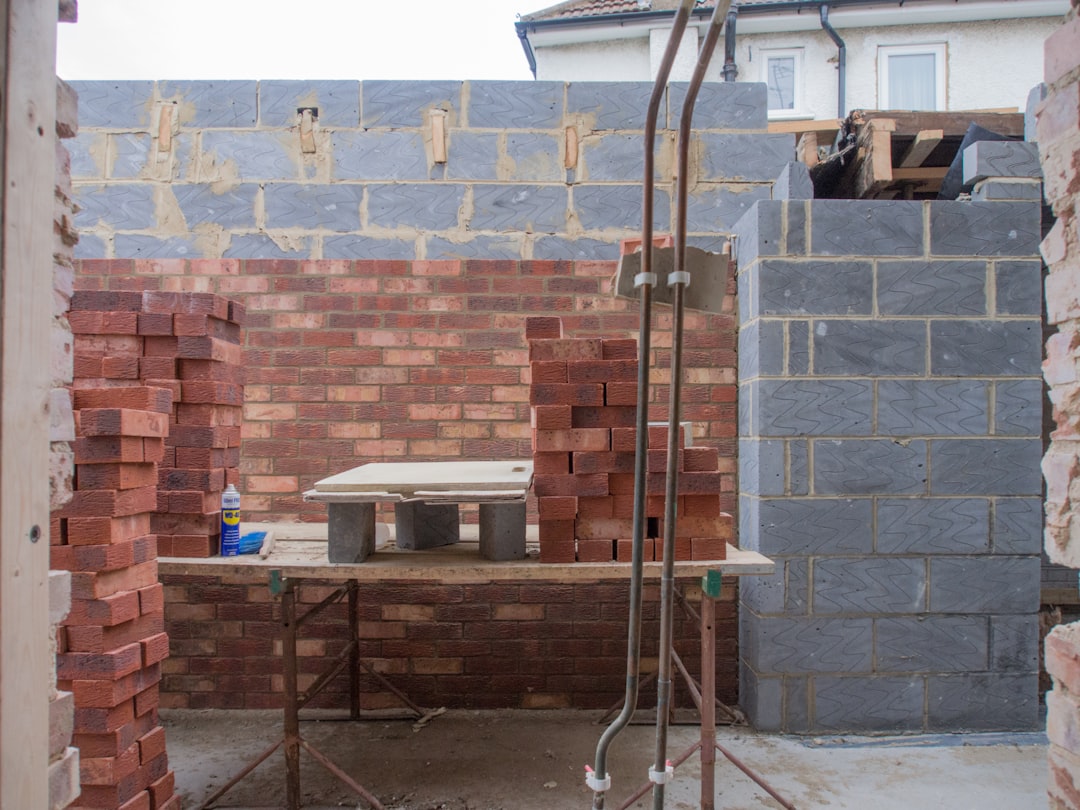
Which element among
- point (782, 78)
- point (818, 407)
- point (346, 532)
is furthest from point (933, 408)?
point (782, 78)

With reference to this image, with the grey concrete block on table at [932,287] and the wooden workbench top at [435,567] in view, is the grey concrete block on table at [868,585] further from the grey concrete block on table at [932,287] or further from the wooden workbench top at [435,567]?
the grey concrete block on table at [932,287]

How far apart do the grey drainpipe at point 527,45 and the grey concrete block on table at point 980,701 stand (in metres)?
12.0

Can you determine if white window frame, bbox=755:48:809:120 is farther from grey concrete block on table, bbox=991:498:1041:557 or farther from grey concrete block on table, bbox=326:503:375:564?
grey concrete block on table, bbox=326:503:375:564

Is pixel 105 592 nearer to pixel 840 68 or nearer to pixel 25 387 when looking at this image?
pixel 25 387

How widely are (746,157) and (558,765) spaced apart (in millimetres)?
3405

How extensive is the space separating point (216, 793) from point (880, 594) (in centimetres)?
323

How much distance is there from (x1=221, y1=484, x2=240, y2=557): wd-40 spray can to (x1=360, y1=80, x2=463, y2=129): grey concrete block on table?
2.35 m

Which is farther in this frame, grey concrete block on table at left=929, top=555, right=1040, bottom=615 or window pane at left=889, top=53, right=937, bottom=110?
window pane at left=889, top=53, right=937, bottom=110

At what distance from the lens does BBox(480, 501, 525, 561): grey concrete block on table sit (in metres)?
2.94

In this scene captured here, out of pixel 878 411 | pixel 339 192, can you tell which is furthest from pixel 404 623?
pixel 878 411

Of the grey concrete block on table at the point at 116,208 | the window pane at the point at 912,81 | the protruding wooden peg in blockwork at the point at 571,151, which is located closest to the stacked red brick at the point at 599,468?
the protruding wooden peg in blockwork at the point at 571,151

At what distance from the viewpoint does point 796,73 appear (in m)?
13.1

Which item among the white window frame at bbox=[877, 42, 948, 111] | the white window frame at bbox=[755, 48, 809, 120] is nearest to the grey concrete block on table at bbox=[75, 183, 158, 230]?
the white window frame at bbox=[755, 48, 809, 120]

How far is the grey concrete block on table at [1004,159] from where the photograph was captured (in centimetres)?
388
